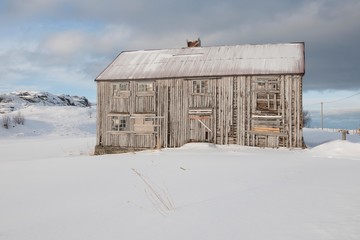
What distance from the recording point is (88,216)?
5199 mm

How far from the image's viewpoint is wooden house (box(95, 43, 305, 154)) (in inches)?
758

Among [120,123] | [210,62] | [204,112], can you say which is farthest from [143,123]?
[210,62]

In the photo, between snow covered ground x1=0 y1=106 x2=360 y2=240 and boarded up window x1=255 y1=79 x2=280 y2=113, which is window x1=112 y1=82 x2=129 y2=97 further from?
snow covered ground x1=0 y1=106 x2=360 y2=240

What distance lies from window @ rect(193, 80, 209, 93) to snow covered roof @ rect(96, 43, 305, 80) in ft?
1.71

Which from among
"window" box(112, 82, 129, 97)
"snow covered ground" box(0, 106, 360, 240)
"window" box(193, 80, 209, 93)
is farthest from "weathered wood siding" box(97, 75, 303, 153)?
"snow covered ground" box(0, 106, 360, 240)

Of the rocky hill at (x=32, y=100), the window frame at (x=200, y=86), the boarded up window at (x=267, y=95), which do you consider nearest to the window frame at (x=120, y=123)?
the window frame at (x=200, y=86)

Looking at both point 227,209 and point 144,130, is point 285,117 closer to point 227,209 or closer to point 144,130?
point 144,130

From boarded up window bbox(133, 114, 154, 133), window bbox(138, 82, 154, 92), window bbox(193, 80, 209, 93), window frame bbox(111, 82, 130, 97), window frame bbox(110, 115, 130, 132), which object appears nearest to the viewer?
window bbox(193, 80, 209, 93)

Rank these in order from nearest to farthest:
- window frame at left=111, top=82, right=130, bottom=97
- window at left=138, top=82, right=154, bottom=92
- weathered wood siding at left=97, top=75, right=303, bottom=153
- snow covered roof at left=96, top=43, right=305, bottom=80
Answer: weathered wood siding at left=97, top=75, right=303, bottom=153 → snow covered roof at left=96, top=43, right=305, bottom=80 → window at left=138, top=82, right=154, bottom=92 → window frame at left=111, top=82, right=130, bottom=97

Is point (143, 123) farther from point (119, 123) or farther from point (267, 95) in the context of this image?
point (267, 95)

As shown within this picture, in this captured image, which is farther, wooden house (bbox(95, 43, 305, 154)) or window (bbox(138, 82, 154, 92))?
window (bbox(138, 82, 154, 92))

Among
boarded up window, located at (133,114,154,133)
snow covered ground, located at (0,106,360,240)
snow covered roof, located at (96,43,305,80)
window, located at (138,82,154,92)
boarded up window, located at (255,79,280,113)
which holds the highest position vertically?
snow covered roof, located at (96,43,305,80)

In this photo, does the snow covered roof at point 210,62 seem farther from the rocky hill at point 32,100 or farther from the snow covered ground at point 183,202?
the rocky hill at point 32,100

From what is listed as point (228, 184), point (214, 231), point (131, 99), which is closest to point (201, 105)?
point (131, 99)
